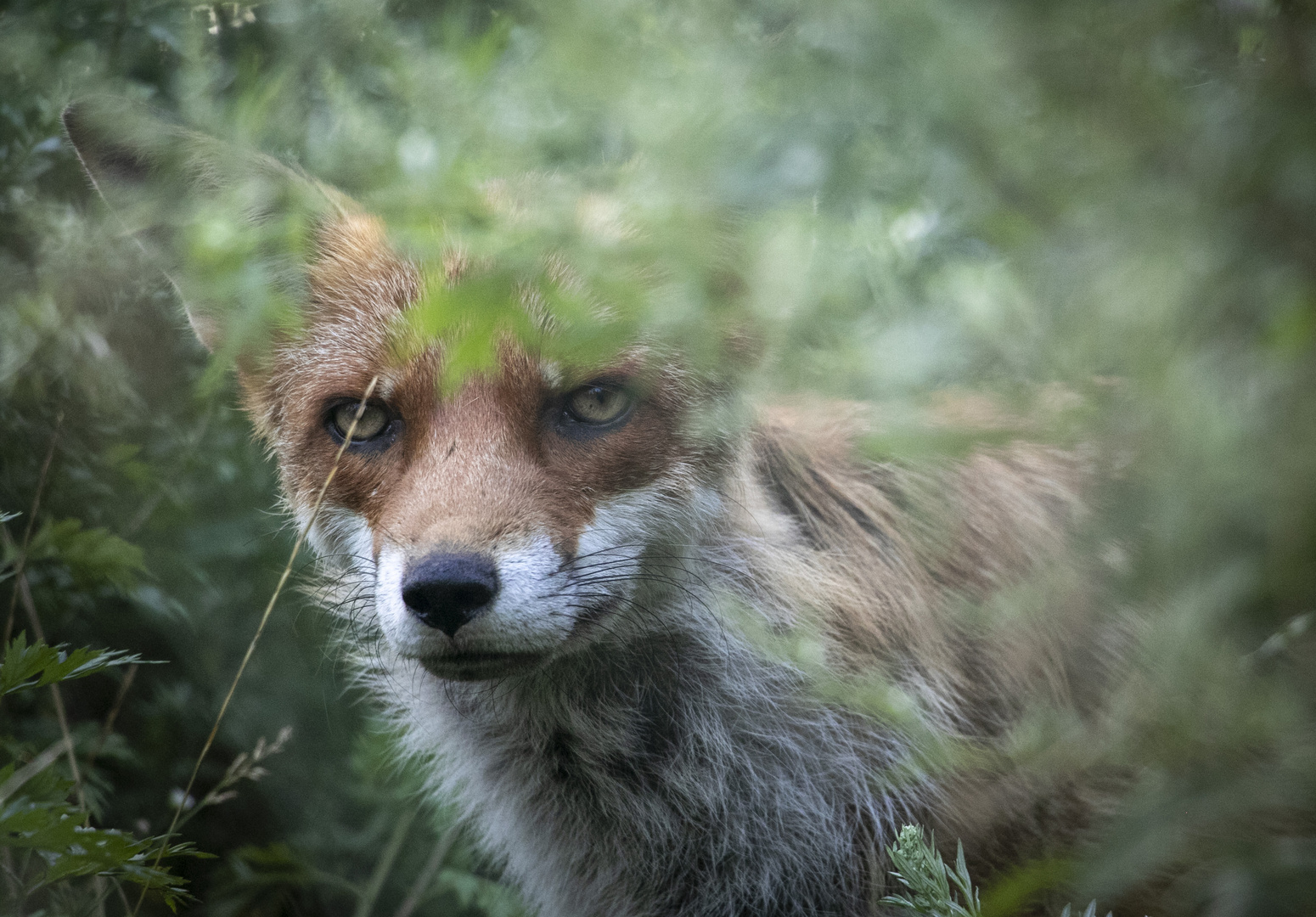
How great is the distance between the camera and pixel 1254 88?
1400 millimetres

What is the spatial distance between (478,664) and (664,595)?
72 centimetres

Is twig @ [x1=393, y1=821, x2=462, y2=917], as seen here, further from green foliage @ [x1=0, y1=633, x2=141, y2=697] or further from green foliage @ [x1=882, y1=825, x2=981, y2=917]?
green foliage @ [x1=882, y1=825, x2=981, y2=917]

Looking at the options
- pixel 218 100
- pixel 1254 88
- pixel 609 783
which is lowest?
pixel 609 783

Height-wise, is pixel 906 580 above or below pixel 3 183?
below

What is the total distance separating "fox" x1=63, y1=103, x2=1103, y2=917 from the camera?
245 centimetres

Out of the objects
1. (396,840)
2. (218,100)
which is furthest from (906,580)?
(218,100)

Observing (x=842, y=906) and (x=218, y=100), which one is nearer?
(x=842, y=906)

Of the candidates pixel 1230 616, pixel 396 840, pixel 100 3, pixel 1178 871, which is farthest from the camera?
pixel 396 840

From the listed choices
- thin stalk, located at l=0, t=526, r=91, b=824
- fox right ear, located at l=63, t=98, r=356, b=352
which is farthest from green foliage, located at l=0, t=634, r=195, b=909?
fox right ear, located at l=63, t=98, r=356, b=352

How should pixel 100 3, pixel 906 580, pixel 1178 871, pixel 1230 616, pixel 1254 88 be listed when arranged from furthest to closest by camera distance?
pixel 100 3 < pixel 906 580 < pixel 1178 871 < pixel 1230 616 < pixel 1254 88

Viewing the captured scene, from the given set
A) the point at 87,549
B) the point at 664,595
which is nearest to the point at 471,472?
the point at 664,595

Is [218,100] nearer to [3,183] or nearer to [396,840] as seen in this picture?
[3,183]

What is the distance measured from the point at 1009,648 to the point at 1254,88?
6.02ft

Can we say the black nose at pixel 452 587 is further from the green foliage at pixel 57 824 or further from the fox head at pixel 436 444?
the green foliage at pixel 57 824
